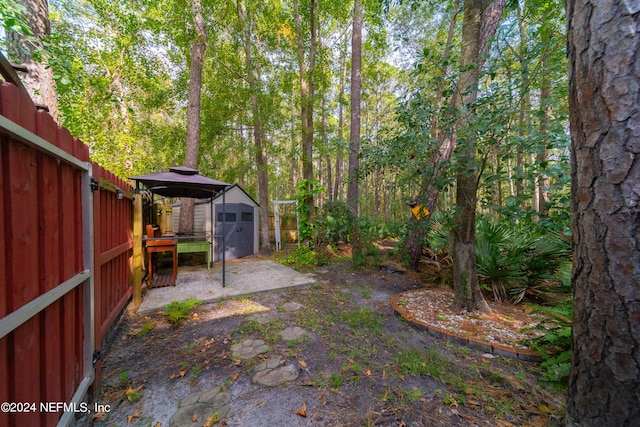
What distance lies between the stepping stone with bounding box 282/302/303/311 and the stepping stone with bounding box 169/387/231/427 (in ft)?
5.12

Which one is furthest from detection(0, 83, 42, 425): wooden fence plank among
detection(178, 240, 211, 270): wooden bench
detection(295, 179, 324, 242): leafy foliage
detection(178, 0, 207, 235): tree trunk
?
detection(295, 179, 324, 242): leafy foliage

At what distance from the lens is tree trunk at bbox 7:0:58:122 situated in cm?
336

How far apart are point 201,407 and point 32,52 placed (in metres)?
4.98

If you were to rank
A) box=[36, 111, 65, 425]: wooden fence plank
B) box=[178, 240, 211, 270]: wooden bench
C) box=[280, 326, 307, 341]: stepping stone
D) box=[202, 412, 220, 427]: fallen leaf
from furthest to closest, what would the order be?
box=[178, 240, 211, 270]: wooden bench < box=[280, 326, 307, 341]: stepping stone < box=[202, 412, 220, 427]: fallen leaf < box=[36, 111, 65, 425]: wooden fence plank

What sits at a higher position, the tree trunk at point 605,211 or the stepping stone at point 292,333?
the tree trunk at point 605,211

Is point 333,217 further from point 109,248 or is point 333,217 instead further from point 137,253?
point 109,248

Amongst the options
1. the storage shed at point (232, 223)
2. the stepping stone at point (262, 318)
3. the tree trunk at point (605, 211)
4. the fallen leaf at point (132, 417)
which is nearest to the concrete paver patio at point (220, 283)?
the stepping stone at point (262, 318)

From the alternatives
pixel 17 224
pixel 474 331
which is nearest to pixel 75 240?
pixel 17 224

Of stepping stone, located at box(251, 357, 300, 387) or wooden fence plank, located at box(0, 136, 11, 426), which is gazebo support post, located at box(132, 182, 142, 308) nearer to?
stepping stone, located at box(251, 357, 300, 387)

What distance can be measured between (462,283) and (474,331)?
60 centimetres

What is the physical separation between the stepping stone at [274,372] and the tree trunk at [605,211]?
5.47 ft

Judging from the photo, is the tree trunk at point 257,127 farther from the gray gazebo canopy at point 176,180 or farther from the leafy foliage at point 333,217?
the gray gazebo canopy at point 176,180

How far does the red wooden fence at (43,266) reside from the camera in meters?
0.91

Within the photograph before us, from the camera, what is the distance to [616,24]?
0.90 meters
